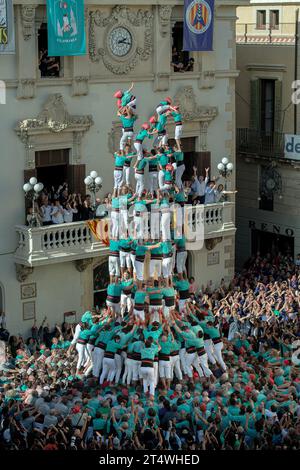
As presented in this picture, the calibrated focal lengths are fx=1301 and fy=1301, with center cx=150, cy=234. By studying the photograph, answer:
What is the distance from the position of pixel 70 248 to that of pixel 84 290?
2.21m

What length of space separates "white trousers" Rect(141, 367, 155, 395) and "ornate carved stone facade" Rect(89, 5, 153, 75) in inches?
496

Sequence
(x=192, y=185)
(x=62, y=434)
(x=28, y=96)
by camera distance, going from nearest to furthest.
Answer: (x=62, y=434)
(x=28, y=96)
(x=192, y=185)

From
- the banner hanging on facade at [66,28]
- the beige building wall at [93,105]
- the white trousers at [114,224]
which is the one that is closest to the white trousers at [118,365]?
the white trousers at [114,224]

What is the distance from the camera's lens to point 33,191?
41.5m

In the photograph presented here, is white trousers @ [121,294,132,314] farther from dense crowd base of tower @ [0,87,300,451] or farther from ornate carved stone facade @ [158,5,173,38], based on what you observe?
ornate carved stone facade @ [158,5,173,38]

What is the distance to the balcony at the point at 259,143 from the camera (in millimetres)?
50534

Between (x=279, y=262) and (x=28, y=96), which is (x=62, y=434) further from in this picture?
(x=279, y=262)

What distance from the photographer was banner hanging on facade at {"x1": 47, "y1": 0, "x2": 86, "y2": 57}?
4100 cm

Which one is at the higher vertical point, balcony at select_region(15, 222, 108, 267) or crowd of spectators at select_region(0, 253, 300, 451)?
balcony at select_region(15, 222, 108, 267)

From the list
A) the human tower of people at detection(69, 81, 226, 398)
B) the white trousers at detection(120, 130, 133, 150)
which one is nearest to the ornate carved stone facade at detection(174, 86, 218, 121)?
the human tower of people at detection(69, 81, 226, 398)

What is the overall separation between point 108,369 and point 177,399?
326 centimetres

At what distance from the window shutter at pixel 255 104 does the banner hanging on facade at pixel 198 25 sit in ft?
21.9
